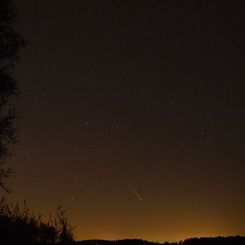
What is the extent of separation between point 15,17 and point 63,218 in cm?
962

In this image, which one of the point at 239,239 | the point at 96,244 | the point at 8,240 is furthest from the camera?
the point at 96,244

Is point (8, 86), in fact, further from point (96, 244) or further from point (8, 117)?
point (96, 244)

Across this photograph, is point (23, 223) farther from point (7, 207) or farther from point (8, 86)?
point (8, 86)

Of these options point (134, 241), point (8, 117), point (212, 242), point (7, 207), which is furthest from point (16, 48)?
point (212, 242)

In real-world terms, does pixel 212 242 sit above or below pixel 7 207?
below

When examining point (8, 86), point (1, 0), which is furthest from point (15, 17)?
point (8, 86)

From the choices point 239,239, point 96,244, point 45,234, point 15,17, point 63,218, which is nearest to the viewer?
point 239,239

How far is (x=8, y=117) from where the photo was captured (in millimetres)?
19141

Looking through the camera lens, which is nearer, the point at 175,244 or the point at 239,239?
the point at 239,239

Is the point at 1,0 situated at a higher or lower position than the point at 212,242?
higher

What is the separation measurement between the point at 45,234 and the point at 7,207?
4.51 meters

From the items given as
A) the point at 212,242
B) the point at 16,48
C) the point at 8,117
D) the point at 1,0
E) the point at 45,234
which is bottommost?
the point at 212,242

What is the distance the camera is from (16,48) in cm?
1977

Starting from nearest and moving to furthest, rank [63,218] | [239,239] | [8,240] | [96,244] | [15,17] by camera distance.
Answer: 1. [239,239]
2. [8,240]
3. [15,17]
4. [96,244]
5. [63,218]
